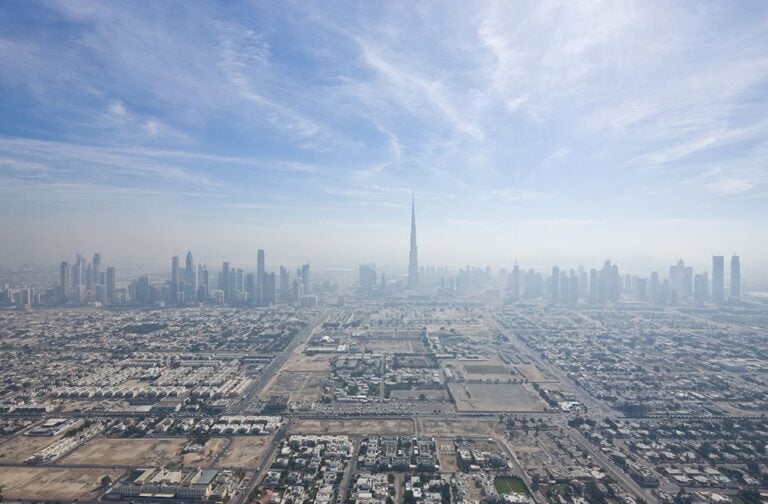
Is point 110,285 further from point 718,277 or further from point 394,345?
point 718,277

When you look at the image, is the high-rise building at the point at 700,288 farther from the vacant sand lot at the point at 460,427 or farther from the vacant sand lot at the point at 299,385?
the vacant sand lot at the point at 299,385

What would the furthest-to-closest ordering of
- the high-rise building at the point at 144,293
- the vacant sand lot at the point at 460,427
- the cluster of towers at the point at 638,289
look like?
the cluster of towers at the point at 638,289, the high-rise building at the point at 144,293, the vacant sand lot at the point at 460,427

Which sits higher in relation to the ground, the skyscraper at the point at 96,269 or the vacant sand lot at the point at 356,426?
the skyscraper at the point at 96,269

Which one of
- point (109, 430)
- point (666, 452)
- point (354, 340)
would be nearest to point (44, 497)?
point (109, 430)

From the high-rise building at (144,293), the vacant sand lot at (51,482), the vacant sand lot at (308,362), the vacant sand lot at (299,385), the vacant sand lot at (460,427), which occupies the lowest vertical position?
Answer: the vacant sand lot at (51,482)

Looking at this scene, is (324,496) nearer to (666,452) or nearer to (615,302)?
(666,452)

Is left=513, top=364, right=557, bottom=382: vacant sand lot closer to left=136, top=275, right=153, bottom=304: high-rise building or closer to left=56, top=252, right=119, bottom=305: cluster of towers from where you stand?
left=136, top=275, right=153, bottom=304: high-rise building

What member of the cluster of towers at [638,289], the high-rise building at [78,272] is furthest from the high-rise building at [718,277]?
the high-rise building at [78,272]

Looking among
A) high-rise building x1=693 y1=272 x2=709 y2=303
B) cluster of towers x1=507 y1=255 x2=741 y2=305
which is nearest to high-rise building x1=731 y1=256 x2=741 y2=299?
cluster of towers x1=507 y1=255 x2=741 y2=305
